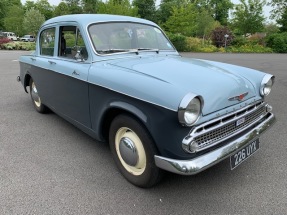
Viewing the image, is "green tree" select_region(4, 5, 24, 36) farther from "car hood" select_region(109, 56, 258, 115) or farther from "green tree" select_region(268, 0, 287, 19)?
"car hood" select_region(109, 56, 258, 115)

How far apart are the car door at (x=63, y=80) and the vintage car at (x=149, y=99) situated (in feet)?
0.05

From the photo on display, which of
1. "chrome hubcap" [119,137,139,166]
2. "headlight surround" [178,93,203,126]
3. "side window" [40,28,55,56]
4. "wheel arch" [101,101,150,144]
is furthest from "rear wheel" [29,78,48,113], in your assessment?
"headlight surround" [178,93,203,126]

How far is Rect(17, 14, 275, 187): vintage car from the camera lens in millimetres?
2240

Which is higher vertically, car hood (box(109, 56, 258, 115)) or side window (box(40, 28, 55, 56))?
side window (box(40, 28, 55, 56))

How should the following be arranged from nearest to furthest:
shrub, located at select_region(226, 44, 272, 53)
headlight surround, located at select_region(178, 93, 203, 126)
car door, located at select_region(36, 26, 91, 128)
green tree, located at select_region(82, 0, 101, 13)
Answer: headlight surround, located at select_region(178, 93, 203, 126) → car door, located at select_region(36, 26, 91, 128) → shrub, located at select_region(226, 44, 272, 53) → green tree, located at select_region(82, 0, 101, 13)

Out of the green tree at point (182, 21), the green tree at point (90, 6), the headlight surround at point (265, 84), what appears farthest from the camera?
the green tree at point (90, 6)

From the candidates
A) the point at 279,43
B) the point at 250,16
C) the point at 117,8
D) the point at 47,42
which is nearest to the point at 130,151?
the point at 47,42

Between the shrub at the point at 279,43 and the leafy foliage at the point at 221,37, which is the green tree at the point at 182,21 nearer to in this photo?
the leafy foliage at the point at 221,37

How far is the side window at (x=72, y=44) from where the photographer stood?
10.8ft

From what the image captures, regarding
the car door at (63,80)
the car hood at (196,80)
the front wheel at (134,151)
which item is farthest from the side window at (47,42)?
the front wheel at (134,151)

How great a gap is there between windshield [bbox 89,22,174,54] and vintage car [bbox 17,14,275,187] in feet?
0.04

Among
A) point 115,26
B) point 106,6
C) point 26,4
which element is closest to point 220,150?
point 115,26

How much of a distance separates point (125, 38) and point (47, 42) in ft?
5.31

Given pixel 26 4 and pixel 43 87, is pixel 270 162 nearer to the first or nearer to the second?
pixel 43 87
